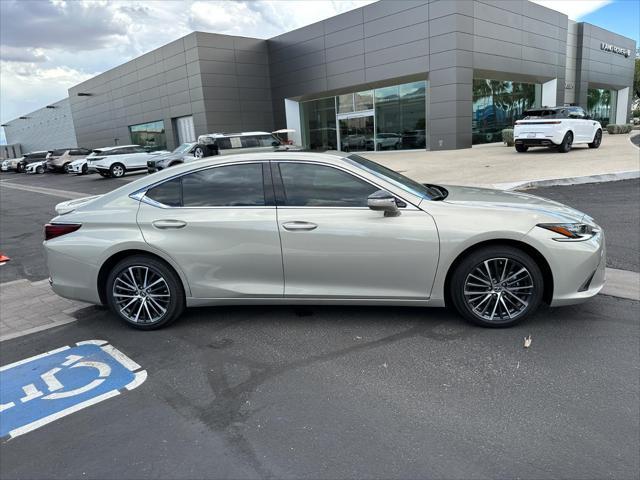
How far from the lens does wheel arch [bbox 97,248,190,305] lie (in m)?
4.20

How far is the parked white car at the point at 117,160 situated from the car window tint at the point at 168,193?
23.9 meters

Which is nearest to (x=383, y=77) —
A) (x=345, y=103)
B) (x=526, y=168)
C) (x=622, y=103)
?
(x=345, y=103)

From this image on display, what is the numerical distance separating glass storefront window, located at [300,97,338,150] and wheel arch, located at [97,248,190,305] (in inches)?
1157

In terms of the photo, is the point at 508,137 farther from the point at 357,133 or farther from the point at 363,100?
the point at 357,133

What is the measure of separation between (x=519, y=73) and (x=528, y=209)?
99.0 ft

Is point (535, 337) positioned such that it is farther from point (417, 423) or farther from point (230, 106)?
point (230, 106)

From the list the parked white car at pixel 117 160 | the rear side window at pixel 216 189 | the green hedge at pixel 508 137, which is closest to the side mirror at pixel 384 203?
the rear side window at pixel 216 189

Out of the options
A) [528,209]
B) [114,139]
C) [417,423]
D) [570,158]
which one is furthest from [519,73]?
[114,139]

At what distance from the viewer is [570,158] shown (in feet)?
53.4

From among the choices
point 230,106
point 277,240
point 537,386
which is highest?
point 230,106

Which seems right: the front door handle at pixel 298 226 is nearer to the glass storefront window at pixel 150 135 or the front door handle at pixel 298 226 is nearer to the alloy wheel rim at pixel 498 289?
the alloy wheel rim at pixel 498 289

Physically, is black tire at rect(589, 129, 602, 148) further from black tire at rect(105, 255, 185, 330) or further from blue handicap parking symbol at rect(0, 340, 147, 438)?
blue handicap parking symbol at rect(0, 340, 147, 438)

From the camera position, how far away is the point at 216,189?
418 centimetres

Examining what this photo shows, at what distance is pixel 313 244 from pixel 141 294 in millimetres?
1712
